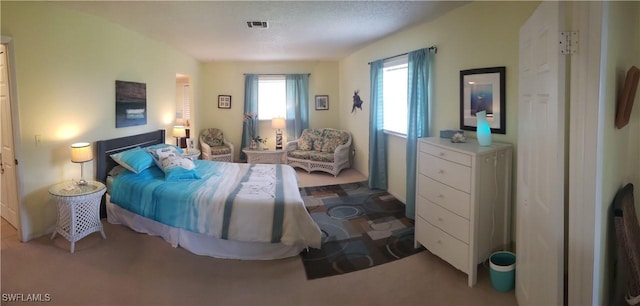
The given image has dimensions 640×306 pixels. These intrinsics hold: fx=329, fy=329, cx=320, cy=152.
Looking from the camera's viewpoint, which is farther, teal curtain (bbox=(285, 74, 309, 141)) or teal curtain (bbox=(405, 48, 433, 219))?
teal curtain (bbox=(285, 74, 309, 141))

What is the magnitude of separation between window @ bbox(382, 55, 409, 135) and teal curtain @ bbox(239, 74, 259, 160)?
133 inches

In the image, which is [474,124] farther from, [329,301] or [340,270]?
[329,301]

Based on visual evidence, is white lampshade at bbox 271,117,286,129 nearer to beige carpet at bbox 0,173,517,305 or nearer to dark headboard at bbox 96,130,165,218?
dark headboard at bbox 96,130,165,218

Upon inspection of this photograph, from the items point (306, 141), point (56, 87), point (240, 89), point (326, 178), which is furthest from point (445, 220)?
point (240, 89)

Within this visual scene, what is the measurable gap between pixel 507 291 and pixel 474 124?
149cm

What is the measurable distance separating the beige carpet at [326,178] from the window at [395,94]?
1269 millimetres

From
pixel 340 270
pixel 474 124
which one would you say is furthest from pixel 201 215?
pixel 474 124

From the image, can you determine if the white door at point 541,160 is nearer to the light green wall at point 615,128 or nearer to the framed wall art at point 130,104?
the light green wall at point 615,128

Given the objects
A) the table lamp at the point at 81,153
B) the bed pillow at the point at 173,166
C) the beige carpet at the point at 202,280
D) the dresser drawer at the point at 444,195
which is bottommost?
the beige carpet at the point at 202,280

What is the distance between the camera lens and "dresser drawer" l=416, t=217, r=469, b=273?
2.60m

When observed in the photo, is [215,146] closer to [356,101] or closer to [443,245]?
[356,101]

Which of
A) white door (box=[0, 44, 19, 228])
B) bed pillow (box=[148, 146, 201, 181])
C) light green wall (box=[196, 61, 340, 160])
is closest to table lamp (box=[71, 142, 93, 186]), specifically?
white door (box=[0, 44, 19, 228])

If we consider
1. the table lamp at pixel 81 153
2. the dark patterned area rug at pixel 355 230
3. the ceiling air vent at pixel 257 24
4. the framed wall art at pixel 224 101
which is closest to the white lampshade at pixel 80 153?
the table lamp at pixel 81 153

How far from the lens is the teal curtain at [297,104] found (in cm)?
745
